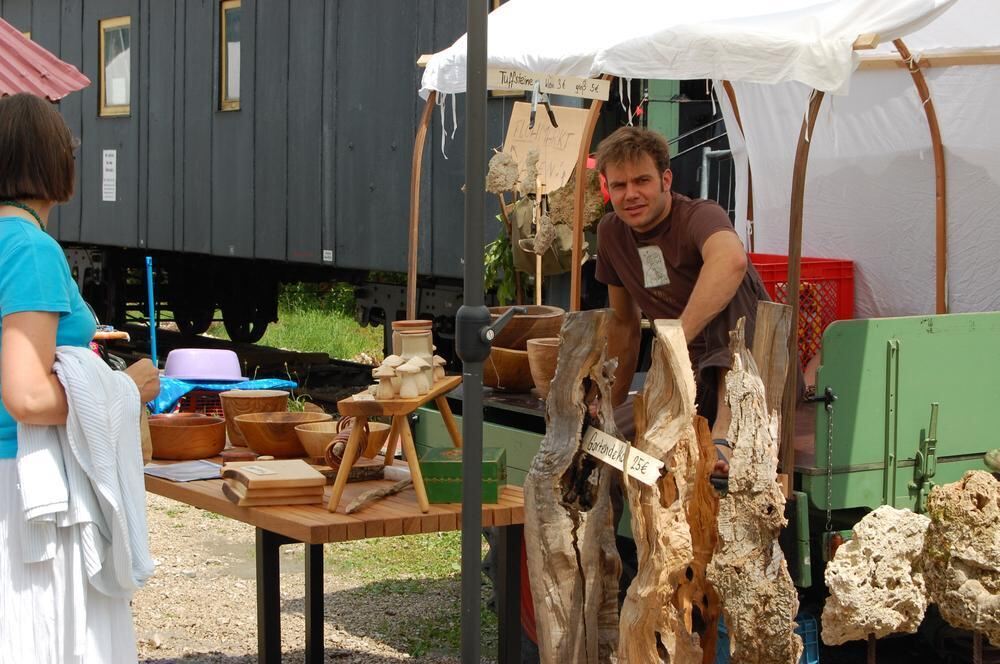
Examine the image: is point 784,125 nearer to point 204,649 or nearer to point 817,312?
point 817,312

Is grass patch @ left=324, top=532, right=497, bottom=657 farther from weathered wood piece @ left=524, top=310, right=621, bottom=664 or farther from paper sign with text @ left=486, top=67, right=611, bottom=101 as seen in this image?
paper sign with text @ left=486, top=67, right=611, bottom=101

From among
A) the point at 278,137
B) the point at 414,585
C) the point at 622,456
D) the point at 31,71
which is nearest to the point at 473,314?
the point at 622,456

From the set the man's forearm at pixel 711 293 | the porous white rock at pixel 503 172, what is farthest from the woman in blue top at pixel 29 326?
the porous white rock at pixel 503 172

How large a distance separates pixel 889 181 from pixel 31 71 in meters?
4.74

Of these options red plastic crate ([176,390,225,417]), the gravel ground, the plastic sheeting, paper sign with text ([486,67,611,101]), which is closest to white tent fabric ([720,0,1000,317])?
the plastic sheeting

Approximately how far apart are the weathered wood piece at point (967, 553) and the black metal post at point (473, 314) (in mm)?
1267

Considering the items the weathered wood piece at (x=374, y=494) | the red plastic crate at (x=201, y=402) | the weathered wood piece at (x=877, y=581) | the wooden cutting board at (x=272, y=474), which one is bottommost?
the weathered wood piece at (x=877, y=581)

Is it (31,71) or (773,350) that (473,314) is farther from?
(31,71)

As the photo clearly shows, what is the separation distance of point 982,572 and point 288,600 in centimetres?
309

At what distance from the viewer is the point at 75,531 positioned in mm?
2627

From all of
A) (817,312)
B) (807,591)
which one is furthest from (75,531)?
(817,312)

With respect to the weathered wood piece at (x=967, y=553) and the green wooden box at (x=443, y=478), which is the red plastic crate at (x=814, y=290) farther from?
the green wooden box at (x=443, y=478)

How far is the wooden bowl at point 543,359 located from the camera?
175 inches

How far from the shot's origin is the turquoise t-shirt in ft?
8.25
